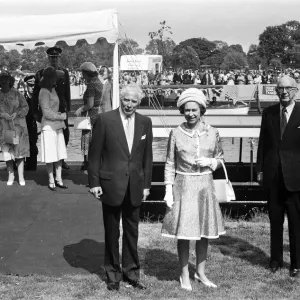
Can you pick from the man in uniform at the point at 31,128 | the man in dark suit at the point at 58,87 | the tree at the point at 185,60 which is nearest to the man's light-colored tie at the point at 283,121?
the man in dark suit at the point at 58,87

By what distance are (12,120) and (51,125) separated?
2.07 ft

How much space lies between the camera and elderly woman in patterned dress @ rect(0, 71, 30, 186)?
8930 mm

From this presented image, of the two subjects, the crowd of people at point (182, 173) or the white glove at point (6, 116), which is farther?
the white glove at point (6, 116)

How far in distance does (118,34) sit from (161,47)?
137 ft

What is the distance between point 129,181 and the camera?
17.4 ft

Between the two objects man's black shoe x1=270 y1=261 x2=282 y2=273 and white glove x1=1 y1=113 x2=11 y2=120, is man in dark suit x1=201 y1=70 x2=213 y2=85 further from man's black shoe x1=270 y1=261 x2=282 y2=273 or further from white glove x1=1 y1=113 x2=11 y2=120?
man's black shoe x1=270 y1=261 x2=282 y2=273

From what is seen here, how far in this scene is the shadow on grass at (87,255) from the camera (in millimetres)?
6070

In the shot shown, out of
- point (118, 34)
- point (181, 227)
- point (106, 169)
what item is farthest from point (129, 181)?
point (118, 34)

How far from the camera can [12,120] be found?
901 centimetres

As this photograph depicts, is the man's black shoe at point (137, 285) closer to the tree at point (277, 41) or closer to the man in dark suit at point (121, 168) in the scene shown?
the man in dark suit at point (121, 168)

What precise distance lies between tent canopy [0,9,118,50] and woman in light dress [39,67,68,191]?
1.50 ft

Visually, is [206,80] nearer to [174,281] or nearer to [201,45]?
[174,281]

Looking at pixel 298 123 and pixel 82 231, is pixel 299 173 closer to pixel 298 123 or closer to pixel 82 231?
pixel 298 123

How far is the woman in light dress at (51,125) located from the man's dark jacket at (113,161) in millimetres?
3545
